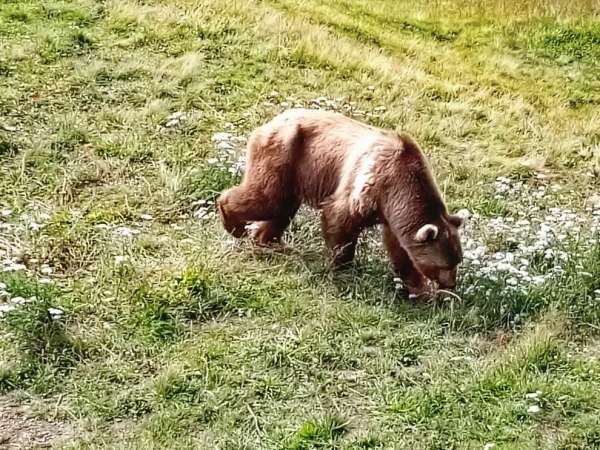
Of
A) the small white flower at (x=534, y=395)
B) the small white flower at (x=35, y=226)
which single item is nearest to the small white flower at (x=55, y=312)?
the small white flower at (x=35, y=226)

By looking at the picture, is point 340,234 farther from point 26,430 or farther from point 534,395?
point 26,430

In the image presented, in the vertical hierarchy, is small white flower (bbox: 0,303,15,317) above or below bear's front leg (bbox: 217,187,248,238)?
below

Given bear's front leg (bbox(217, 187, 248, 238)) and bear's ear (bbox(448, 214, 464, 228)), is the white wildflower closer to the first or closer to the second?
bear's front leg (bbox(217, 187, 248, 238))

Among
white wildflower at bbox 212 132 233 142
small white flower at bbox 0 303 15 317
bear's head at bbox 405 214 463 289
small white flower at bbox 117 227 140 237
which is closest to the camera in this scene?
small white flower at bbox 0 303 15 317

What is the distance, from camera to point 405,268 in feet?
22.9

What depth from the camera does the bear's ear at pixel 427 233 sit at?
258 inches

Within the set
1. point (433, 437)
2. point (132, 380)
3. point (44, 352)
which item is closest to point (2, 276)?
point (44, 352)

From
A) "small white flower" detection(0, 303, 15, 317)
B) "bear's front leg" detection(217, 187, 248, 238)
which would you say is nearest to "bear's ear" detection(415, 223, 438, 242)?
"bear's front leg" detection(217, 187, 248, 238)

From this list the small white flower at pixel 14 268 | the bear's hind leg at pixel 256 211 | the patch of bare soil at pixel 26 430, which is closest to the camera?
the patch of bare soil at pixel 26 430

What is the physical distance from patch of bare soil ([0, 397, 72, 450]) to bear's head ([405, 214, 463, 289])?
2.64 metres

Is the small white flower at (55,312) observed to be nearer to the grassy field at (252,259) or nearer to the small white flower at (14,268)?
the grassy field at (252,259)

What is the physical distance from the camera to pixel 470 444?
5098 mm

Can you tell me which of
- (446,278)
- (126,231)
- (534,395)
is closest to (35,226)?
(126,231)

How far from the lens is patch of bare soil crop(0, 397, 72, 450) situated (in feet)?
16.8
